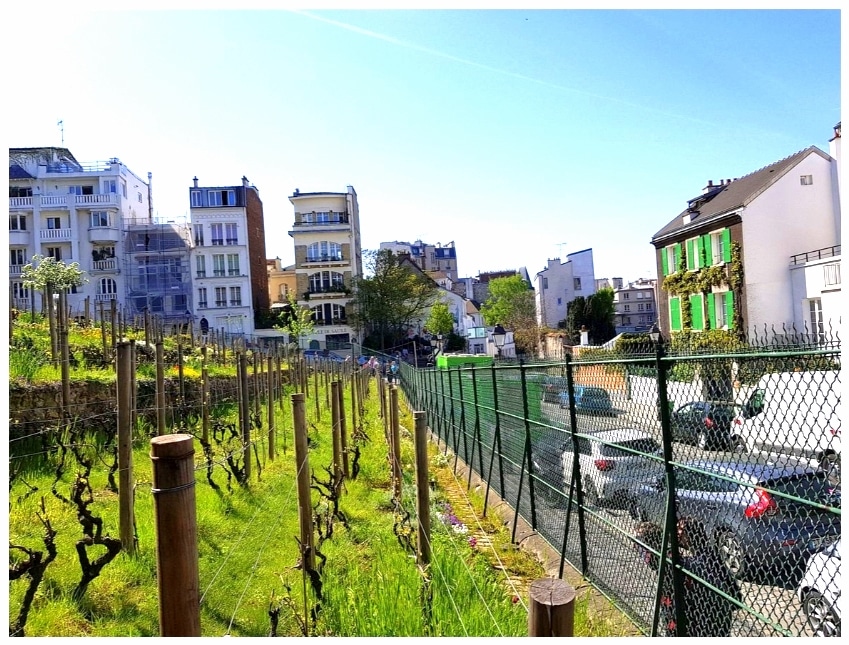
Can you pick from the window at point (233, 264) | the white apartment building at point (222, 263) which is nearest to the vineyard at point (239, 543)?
the white apartment building at point (222, 263)

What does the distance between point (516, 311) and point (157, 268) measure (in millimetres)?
33589

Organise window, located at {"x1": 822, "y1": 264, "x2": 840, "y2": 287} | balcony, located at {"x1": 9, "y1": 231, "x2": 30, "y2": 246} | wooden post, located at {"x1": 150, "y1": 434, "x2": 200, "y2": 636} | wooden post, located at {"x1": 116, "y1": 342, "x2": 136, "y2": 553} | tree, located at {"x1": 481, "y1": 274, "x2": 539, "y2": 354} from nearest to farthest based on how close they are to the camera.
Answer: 1. wooden post, located at {"x1": 150, "y1": 434, "x2": 200, "y2": 636}
2. wooden post, located at {"x1": 116, "y1": 342, "x2": 136, "y2": 553}
3. window, located at {"x1": 822, "y1": 264, "x2": 840, "y2": 287}
4. balcony, located at {"x1": 9, "y1": 231, "x2": 30, "y2": 246}
5. tree, located at {"x1": 481, "y1": 274, "x2": 539, "y2": 354}

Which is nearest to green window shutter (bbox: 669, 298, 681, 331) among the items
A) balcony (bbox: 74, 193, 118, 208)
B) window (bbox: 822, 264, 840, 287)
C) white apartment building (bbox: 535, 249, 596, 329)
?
window (bbox: 822, 264, 840, 287)

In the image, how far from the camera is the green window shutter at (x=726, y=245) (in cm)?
2928

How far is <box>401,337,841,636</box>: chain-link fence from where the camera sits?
298 centimetres

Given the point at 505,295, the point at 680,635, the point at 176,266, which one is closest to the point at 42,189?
the point at 176,266

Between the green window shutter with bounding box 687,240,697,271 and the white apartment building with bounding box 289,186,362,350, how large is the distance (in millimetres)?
31413

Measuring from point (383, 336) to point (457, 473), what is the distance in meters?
44.4

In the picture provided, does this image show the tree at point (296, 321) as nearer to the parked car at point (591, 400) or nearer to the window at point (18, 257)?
the window at point (18, 257)

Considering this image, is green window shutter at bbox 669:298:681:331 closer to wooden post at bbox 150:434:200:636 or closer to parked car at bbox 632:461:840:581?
parked car at bbox 632:461:840:581

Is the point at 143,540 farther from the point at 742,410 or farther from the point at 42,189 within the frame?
the point at 42,189

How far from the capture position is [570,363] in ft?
18.5

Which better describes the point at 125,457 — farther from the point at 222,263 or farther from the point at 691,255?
the point at 222,263

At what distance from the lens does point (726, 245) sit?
29594 millimetres
